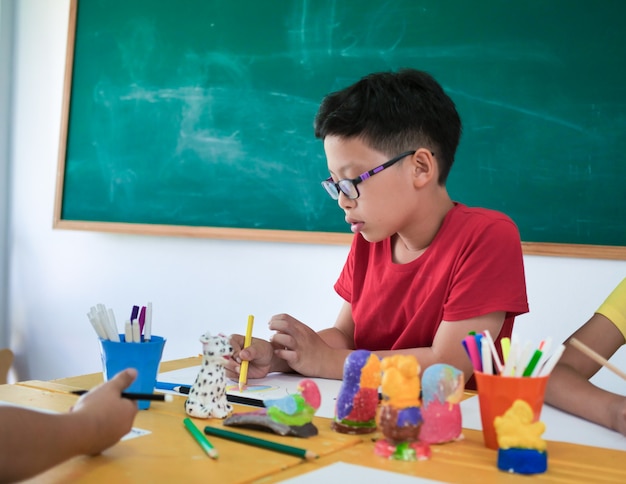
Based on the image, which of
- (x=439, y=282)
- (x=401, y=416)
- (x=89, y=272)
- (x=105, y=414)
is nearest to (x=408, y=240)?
(x=439, y=282)

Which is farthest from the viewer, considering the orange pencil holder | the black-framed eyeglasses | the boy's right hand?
the black-framed eyeglasses

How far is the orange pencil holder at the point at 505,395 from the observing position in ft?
2.66

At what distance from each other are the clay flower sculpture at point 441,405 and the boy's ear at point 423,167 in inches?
22.1

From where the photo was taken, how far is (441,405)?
32.4 inches

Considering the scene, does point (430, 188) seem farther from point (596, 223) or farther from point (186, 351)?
point (186, 351)

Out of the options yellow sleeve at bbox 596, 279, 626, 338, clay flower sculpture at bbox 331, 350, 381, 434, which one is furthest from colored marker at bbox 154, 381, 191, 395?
yellow sleeve at bbox 596, 279, 626, 338

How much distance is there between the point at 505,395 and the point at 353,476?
0.22 meters

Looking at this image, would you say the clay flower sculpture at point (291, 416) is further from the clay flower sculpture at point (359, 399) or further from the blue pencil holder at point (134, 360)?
the blue pencil holder at point (134, 360)

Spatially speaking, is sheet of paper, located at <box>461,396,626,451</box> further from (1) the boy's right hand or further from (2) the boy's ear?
(2) the boy's ear

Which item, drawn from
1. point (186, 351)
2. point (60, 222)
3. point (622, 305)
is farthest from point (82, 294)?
point (622, 305)

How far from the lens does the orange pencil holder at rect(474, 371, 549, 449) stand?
0.81 metres

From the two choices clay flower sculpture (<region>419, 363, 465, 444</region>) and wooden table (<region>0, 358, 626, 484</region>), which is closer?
wooden table (<region>0, 358, 626, 484</region>)

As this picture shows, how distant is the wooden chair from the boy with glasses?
199cm

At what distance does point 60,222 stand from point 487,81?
66.8 inches
